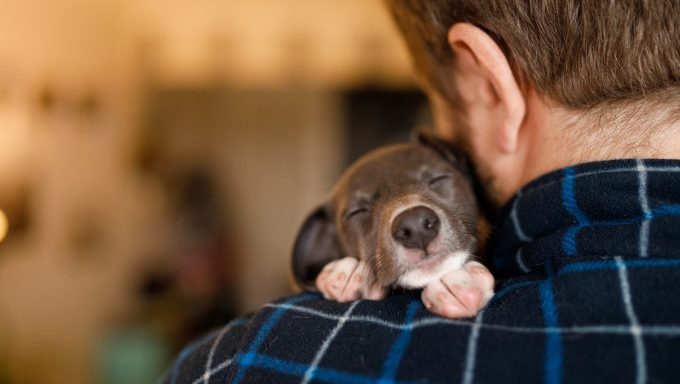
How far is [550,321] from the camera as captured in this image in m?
0.70

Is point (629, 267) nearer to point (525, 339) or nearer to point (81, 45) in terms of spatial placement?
point (525, 339)

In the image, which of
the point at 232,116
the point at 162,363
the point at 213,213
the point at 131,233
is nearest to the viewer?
the point at 162,363

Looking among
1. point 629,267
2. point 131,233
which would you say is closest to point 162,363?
point 131,233

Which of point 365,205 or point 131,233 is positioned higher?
point 365,205

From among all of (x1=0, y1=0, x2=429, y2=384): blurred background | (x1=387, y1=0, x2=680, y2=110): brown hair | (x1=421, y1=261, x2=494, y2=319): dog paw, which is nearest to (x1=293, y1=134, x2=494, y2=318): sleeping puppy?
(x1=421, y1=261, x2=494, y2=319): dog paw

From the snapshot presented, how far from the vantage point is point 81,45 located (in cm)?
443

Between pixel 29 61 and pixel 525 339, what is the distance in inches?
147

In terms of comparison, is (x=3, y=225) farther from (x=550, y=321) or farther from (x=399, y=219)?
(x=550, y=321)

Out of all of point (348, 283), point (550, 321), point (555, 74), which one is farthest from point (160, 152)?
point (550, 321)

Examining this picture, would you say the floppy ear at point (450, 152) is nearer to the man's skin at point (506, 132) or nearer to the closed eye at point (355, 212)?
the man's skin at point (506, 132)

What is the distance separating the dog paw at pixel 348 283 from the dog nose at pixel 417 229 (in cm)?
12

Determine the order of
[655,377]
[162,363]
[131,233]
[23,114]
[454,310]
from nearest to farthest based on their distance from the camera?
[655,377]
[454,310]
[23,114]
[162,363]
[131,233]

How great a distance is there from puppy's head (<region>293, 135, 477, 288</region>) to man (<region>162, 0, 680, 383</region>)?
0.12 meters

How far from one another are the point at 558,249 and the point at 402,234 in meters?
0.34
